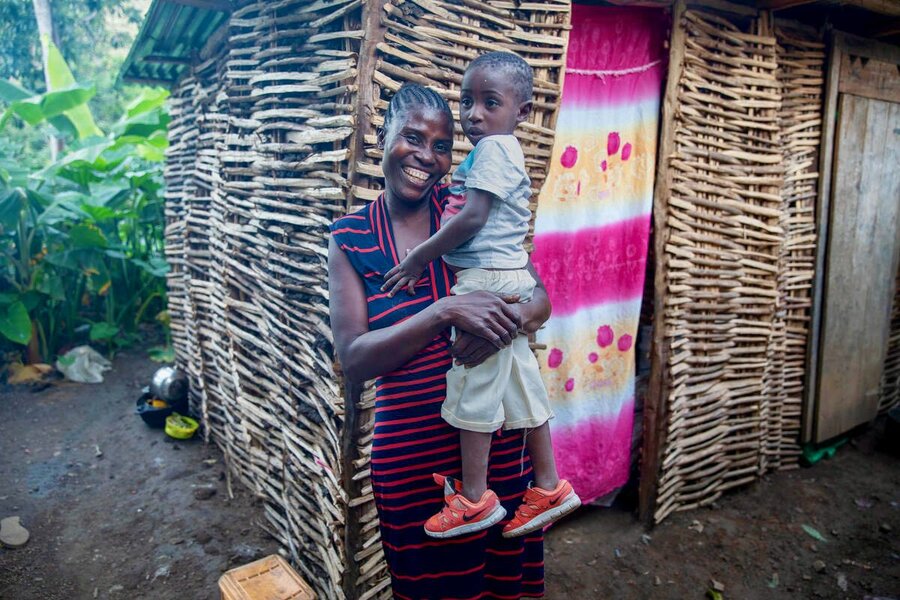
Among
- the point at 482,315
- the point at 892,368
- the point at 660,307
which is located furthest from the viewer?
the point at 892,368

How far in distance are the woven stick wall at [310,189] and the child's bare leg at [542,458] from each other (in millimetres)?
985

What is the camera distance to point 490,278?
165 centimetres

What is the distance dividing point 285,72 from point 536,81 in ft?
4.06

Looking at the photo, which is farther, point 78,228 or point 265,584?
point 78,228

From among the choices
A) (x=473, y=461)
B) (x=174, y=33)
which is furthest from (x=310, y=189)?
(x=174, y=33)

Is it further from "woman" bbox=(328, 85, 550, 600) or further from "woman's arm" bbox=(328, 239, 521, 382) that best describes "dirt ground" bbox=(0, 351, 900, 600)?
"woman's arm" bbox=(328, 239, 521, 382)

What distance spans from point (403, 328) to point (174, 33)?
429 centimetres

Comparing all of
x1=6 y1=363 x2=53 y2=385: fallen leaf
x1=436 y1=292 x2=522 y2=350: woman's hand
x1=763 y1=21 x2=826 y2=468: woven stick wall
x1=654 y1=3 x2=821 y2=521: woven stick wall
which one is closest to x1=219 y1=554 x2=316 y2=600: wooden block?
x1=436 y1=292 x2=522 y2=350: woman's hand

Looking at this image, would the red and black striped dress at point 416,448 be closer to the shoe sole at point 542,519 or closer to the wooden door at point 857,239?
the shoe sole at point 542,519

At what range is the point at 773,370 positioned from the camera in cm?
443

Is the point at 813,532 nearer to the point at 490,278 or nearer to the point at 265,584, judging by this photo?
the point at 265,584

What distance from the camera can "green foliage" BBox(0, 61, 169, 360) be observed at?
636 cm

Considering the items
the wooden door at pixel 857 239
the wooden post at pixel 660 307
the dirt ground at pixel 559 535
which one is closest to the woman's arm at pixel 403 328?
the wooden post at pixel 660 307

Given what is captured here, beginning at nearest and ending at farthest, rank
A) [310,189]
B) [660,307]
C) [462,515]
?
[462,515]
[310,189]
[660,307]
